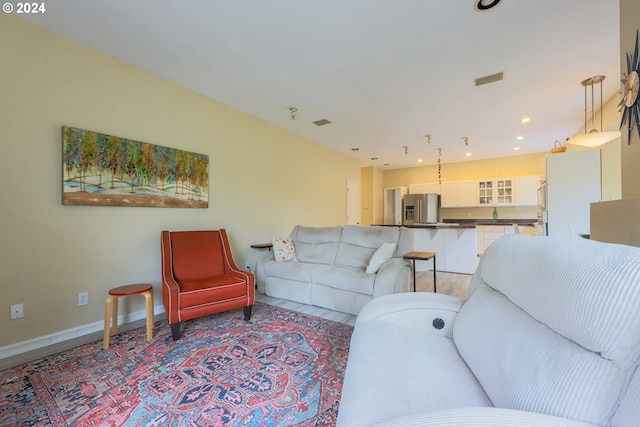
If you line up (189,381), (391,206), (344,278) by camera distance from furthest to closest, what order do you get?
(391,206)
(344,278)
(189,381)

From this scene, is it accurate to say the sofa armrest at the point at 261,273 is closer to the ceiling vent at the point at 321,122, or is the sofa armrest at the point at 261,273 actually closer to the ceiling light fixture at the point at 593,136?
the ceiling vent at the point at 321,122

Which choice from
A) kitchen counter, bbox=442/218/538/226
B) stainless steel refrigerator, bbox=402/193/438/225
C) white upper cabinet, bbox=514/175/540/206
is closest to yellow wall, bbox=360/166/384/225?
stainless steel refrigerator, bbox=402/193/438/225

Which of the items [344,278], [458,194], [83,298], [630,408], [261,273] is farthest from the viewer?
[458,194]

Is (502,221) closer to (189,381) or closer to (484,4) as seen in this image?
(484,4)

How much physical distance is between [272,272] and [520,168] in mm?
6691

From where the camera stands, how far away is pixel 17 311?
2.11 meters

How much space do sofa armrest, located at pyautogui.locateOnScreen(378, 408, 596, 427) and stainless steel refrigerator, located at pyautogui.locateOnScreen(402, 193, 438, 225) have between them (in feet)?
22.6

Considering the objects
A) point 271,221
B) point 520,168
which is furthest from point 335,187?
point 520,168

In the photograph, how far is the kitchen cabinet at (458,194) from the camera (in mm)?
6922

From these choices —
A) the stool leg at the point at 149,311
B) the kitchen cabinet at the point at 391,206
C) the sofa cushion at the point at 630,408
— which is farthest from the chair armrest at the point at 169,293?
the kitchen cabinet at the point at 391,206

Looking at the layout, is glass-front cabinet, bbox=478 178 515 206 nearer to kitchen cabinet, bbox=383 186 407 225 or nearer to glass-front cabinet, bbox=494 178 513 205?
glass-front cabinet, bbox=494 178 513 205

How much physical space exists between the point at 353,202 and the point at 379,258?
3.96m

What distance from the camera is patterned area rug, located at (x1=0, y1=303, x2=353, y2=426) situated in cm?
Answer: 144

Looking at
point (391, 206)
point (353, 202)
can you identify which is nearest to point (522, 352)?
point (353, 202)
